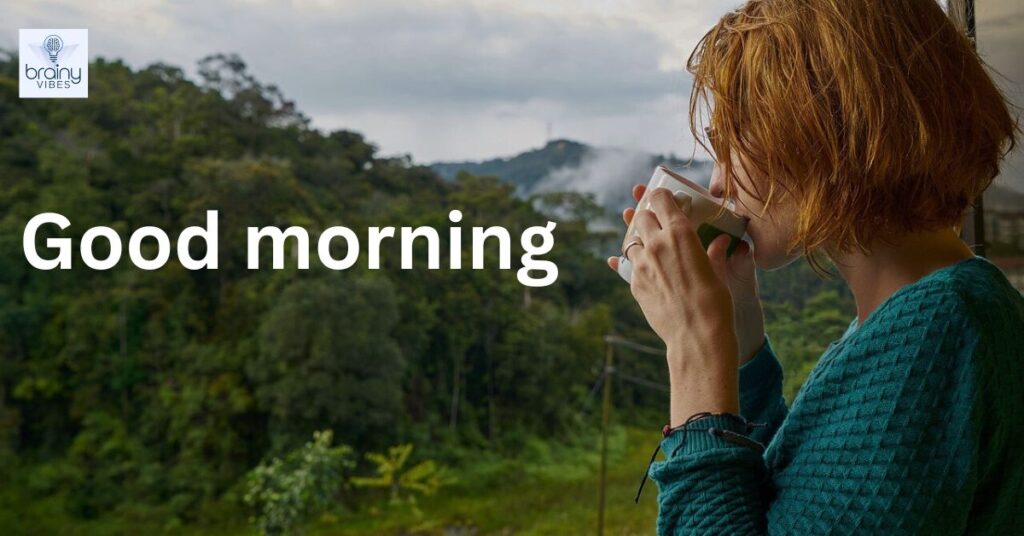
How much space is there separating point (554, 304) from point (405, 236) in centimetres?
69

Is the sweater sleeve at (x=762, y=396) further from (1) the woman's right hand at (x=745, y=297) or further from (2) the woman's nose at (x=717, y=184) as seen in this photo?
(2) the woman's nose at (x=717, y=184)

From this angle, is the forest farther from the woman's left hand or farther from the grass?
the woman's left hand

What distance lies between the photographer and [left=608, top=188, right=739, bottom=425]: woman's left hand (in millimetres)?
400

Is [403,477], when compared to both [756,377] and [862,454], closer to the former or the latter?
[756,377]

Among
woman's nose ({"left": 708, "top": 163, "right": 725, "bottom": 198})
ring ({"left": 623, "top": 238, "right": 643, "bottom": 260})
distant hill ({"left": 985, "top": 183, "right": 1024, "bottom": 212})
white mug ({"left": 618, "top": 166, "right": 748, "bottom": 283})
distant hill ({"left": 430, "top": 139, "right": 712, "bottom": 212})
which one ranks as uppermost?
distant hill ({"left": 430, "top": 139, "right": 712, "bottom": 212})

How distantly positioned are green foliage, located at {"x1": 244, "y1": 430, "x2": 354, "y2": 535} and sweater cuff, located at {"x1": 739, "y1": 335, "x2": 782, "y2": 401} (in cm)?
316

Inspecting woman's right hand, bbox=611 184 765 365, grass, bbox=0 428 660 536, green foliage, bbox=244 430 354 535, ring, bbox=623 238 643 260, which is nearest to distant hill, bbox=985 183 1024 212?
woman's right hand, bbox=611 184 765 365

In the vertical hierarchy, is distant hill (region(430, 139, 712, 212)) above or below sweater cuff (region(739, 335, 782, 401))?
above

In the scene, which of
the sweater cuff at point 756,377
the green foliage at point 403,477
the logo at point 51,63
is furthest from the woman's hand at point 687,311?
the logo at point 51,63

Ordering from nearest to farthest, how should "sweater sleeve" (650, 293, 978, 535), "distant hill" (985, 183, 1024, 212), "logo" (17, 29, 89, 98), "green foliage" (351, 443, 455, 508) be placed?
"sweater sleeve" (650, 293, 978, 535) < "distant hill" (985, 183, 1024, 212) < "logo" (17, 29, 89, 98) < "green foliage" (351, 443, 455, 508)

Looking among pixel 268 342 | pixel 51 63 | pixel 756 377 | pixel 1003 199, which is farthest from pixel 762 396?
pixel 51 63

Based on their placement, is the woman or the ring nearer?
the woman

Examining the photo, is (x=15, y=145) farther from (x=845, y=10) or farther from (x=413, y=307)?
(x=845, y=10)

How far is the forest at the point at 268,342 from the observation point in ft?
11.5
